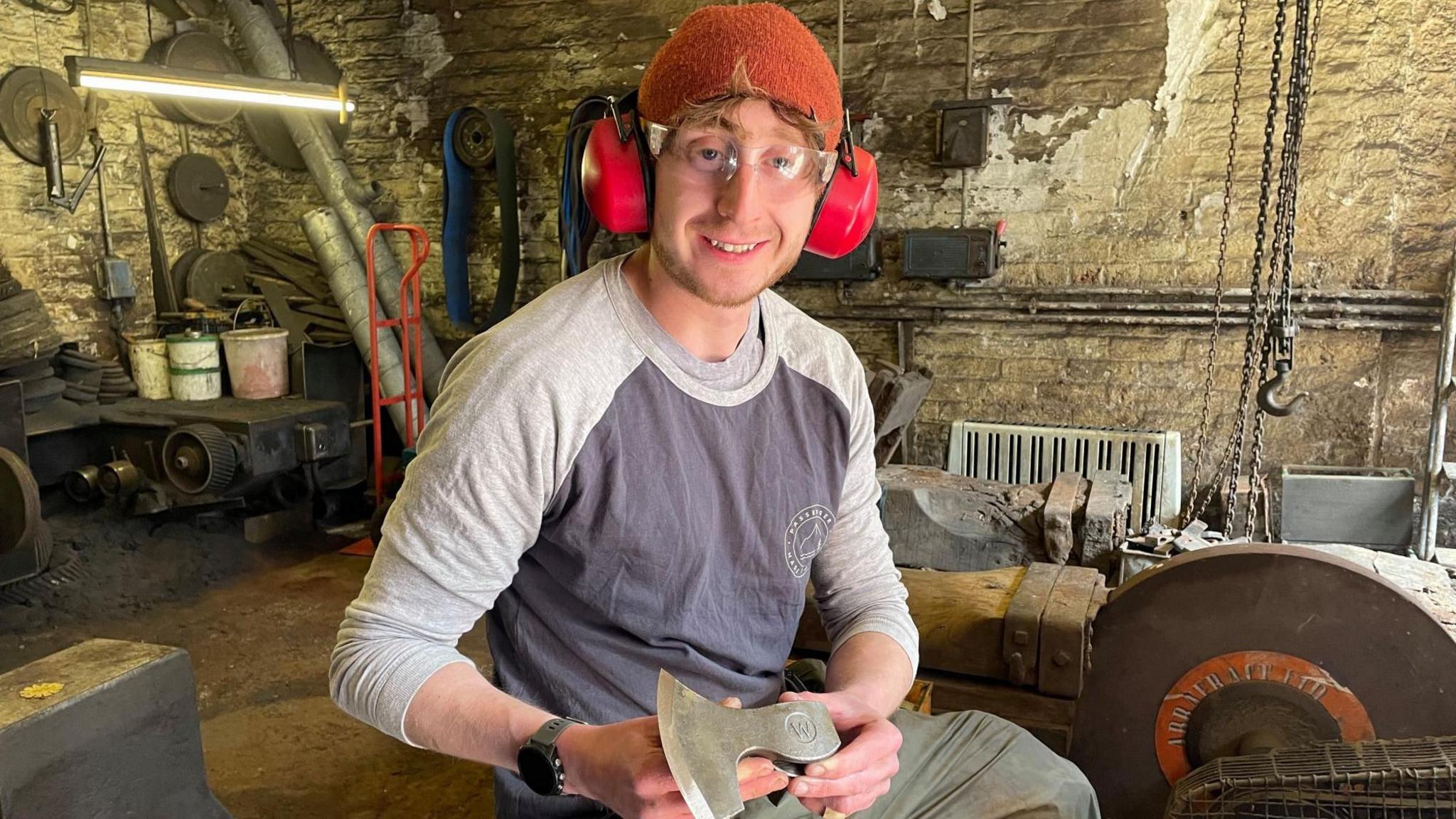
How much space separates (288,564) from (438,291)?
6.83 ft

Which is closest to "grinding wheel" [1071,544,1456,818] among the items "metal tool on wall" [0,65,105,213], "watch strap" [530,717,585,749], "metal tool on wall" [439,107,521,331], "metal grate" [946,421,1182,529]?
"watch strap" [530,717,585,749]

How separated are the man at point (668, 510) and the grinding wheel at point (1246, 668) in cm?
63

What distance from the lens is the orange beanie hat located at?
1345 millimetres

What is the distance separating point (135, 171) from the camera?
6.07m

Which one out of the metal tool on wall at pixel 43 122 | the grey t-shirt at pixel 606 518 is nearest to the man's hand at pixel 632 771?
the grey t-shirt at pixel 606 518

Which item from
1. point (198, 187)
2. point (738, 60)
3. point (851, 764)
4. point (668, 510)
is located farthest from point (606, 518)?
point (198, 187)

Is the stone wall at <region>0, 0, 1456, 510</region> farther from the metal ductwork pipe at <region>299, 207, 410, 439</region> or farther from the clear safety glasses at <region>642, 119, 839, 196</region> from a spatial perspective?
the clear safety glasses at <region>642, 119, 839, 196</region>

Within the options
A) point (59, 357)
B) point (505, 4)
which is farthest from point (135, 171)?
point (505, 4)

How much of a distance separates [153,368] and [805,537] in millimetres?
5384

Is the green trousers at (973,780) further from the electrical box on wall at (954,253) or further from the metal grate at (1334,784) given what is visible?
the electrical box on wall at (954,253)

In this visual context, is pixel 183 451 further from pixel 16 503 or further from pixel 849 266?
pixel 849 266

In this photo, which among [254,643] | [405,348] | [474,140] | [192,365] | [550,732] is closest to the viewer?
[550,732]

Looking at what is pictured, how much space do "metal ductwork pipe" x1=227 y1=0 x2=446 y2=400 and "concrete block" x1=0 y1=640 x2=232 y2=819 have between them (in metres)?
4.40

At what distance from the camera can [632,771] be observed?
3.42ft
